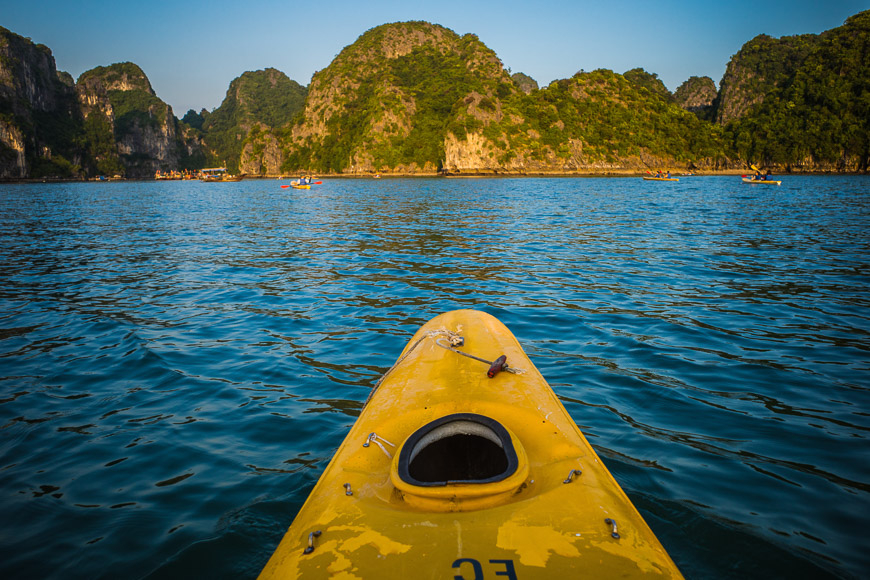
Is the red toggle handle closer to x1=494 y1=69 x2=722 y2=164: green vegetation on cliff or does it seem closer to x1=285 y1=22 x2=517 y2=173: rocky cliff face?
x1=494 y1=69 x2=722 y2=164: green vegetation on cliff

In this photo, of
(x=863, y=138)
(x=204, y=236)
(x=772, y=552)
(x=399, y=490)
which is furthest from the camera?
(x=863, y=138)

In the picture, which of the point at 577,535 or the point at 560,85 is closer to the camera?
the point at 577,535

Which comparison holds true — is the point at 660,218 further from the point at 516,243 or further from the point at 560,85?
the point at 560,85

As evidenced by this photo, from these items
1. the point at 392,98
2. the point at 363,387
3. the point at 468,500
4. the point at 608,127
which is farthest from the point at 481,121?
the point at 468,500

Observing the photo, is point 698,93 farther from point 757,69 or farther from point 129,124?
point 129,124

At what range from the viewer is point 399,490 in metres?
2.16

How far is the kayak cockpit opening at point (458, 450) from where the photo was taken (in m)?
2.42

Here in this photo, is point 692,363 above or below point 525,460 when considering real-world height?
below

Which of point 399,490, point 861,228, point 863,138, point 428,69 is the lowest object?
point 399,490

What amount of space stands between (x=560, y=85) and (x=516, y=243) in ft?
421

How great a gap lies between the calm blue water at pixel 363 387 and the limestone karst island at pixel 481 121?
3743 inches

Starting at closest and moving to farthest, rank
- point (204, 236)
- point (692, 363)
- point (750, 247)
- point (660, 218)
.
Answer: point (692, 363) < point (750, 247) < point (204, 236) < point (660, 218)

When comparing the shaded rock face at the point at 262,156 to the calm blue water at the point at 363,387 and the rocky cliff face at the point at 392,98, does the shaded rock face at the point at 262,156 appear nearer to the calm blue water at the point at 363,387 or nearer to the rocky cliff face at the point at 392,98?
the rocky cliff face at the point at 392,98

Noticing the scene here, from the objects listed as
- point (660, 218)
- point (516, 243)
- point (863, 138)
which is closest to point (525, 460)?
point (516, 243)
